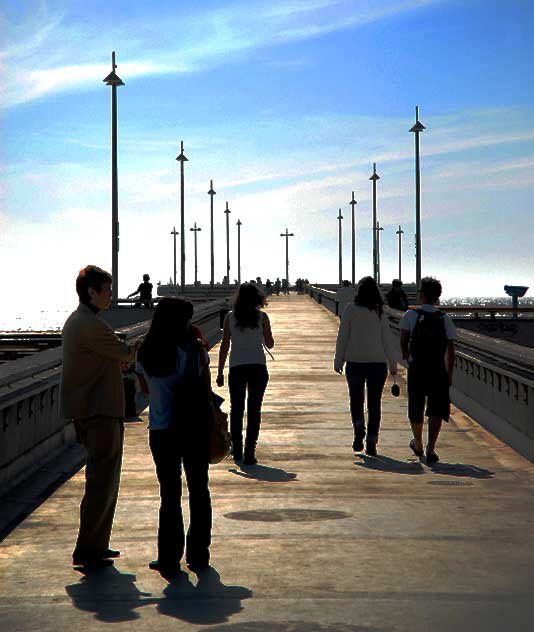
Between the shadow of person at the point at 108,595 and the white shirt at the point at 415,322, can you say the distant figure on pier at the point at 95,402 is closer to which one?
the shadow of person at the point at 108,595

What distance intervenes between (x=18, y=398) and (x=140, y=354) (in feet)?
11.0

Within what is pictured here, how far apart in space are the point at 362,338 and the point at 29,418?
348 cm

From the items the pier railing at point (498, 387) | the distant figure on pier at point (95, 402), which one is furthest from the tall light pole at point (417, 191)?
the distant figure on pier at point (95, 402)

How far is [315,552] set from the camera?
7.62 meters

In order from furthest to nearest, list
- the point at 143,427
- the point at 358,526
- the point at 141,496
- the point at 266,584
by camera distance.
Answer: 1. the point at 143,427
2. the point at 141,496
3. the point at 358,526
4. the point at 266,584

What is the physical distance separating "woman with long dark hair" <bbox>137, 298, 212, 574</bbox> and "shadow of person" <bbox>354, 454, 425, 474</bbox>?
4.38 meters

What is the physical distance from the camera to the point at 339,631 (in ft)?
19.0

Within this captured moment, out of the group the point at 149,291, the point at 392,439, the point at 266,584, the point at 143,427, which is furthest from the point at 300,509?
the point at 149,291

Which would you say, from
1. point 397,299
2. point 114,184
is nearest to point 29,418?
point 397,299

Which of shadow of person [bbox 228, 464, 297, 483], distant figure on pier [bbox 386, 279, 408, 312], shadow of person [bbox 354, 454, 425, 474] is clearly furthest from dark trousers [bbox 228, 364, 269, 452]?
distant figure on pier [bbox 386, 279, 408, 312]

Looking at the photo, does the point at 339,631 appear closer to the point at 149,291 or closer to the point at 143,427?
the point at 143,427

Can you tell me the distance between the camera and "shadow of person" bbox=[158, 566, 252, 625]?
6152 millimetres

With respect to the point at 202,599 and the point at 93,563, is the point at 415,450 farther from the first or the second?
the point at 202,599

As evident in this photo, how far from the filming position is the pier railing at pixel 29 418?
33.0ft
